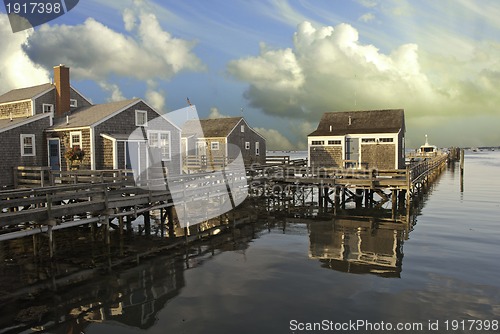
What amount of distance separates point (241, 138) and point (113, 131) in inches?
1022

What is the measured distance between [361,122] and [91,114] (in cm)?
2572

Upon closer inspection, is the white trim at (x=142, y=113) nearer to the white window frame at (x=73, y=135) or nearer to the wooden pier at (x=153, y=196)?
the white window frame at (x=73, y=135)

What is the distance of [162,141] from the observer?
29781mm

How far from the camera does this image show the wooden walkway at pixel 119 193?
12.8 metres

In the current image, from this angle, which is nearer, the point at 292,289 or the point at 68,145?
the point at 292,289

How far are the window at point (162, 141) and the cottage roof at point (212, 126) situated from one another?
1868 centimetres

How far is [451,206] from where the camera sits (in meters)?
26.6

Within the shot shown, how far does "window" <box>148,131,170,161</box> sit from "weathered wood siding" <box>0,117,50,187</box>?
23.9 feet

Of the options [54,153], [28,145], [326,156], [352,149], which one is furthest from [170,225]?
[352,149]

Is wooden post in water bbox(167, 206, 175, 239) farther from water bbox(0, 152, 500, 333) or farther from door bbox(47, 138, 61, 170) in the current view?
door bbox(47, 138, 61, 170)

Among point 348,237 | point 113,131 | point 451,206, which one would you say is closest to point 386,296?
point 348,237

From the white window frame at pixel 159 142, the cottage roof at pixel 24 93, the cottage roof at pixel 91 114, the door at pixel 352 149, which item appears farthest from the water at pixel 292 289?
the cottage roof at pixel 24 93

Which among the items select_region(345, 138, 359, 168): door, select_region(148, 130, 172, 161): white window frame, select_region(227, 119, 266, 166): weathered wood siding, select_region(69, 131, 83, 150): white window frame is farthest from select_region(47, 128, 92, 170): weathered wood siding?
select_region(345, 138, 359, 168): door

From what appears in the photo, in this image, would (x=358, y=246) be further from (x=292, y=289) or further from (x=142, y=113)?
(x=142, y=113)
